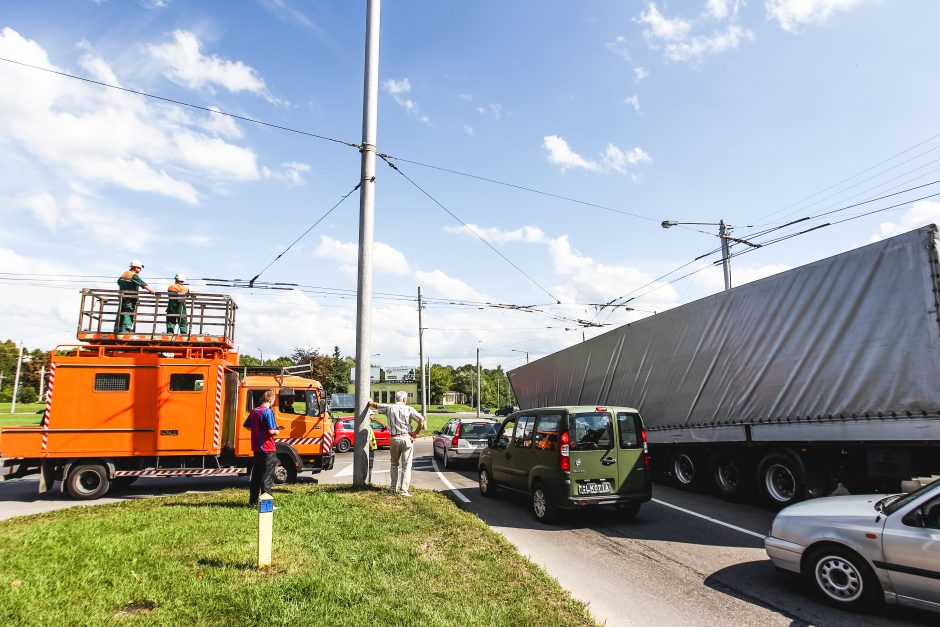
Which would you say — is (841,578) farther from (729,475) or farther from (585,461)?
(729,475)

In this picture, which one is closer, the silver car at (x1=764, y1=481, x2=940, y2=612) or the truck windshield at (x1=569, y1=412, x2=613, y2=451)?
the silver car at (x1=764, y1=481, x2=940, y2=612)

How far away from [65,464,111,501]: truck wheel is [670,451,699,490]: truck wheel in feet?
39.9

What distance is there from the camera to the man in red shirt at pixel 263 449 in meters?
8.98

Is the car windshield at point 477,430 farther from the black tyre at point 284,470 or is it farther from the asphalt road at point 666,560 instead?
the black tyre at point 284,470

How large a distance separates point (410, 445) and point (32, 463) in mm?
7886

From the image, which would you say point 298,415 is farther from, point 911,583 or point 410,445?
point 911,583

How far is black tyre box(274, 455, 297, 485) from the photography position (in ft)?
40.0

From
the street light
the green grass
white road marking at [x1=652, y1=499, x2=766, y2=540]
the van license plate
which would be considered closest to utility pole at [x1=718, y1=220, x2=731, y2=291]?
the street light

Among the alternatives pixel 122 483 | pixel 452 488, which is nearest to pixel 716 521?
pixel 452 488

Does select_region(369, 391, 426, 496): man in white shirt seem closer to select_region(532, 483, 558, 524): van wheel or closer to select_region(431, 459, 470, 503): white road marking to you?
select_region(431, 459, 470, 503): white road marking

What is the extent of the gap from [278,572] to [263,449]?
387cm

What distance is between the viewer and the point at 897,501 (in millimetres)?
5008

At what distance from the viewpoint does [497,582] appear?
5312mm

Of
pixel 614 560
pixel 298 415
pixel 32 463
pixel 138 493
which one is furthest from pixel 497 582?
pixel 32 463
